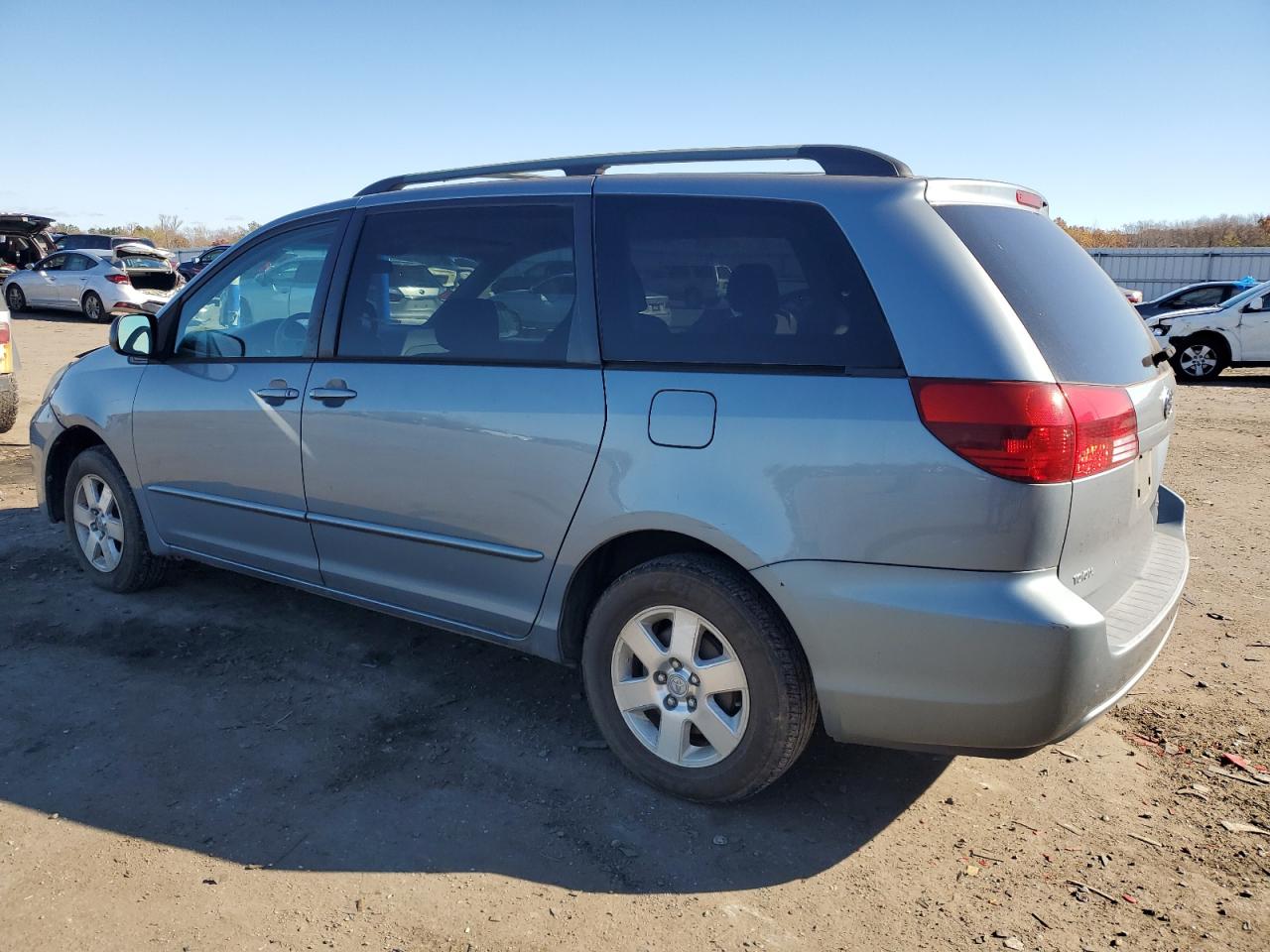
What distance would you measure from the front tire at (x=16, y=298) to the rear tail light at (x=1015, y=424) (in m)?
25.5

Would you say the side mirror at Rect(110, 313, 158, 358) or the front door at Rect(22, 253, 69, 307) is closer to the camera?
the side mirror at Rect(110, 313, 158, 358)

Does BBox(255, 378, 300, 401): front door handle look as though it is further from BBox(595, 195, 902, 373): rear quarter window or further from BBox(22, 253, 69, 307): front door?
BBox(22, 253, 69, 307): front door

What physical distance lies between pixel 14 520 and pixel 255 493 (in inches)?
122

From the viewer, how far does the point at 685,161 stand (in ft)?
11.4

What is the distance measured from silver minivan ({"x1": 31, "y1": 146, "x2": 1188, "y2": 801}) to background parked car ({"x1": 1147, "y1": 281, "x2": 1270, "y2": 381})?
1359 cm

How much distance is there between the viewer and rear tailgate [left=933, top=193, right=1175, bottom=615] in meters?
2.76

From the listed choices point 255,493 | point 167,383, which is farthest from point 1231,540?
point 167,383

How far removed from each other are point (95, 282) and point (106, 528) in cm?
1937

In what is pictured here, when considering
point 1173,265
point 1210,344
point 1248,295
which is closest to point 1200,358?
point 1210,344

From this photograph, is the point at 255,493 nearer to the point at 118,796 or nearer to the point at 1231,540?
the point at 118,796

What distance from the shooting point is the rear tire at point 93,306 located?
21.7m

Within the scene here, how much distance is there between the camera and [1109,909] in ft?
8.89

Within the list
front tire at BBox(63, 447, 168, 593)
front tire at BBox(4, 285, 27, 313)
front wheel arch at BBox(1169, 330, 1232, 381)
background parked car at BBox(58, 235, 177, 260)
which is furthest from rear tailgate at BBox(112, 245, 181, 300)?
front wheel arch at BBox(1169, 330, 1232, 381)

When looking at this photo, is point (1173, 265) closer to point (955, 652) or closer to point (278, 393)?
point (278, 393)
